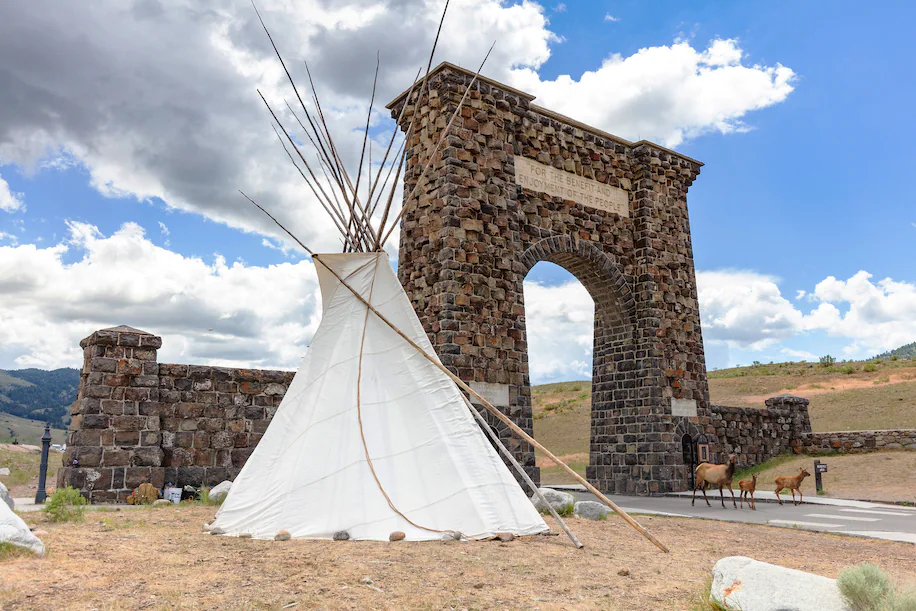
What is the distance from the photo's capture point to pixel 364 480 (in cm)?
650

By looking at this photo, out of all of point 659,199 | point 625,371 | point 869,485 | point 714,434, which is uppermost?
point 659,199

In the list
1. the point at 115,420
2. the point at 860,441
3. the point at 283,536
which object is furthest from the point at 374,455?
the point at 860,441

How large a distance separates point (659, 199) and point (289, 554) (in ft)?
45.7

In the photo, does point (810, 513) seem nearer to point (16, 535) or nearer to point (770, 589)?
point (770, 589)

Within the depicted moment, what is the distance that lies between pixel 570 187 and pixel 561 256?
63.8 inches

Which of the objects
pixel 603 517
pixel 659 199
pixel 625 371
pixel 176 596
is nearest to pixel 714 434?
pixel 625 371

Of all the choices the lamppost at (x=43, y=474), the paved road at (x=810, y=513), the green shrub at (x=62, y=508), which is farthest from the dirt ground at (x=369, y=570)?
the lamppost at (x=43, y=474)

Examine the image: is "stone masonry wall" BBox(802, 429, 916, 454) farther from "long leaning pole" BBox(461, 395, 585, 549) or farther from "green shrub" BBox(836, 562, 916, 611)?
"green shrub" BBox(836, 562, 916, 611)

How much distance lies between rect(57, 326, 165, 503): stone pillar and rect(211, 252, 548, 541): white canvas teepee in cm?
373

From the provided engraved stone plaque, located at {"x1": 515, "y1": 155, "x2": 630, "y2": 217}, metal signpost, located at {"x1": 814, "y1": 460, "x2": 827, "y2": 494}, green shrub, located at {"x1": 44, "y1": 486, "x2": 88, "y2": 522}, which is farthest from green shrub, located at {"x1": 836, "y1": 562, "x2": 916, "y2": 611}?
metal signpost, located at {"x1": 814, "y1": 460, "x2": 827, "y2": 494}

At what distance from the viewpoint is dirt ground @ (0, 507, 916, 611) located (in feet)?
13.2

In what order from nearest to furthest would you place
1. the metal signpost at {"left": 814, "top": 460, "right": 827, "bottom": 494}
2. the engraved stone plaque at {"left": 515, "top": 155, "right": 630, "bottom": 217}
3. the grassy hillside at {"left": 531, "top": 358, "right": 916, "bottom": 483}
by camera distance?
the metal signpost at {"left": 814, "top": 460, "right": 827, "bottom": 494}
the engraved stone plaque at {"left": 515, "top": 155, "right": 630, "bottom": 217}
the grassy hillside at {"left": 531, "top": 358, "right": 916, "bottom": 483}

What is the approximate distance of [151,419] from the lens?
10102 millimetres

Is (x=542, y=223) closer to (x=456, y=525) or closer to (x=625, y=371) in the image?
(x=625, y=371)
